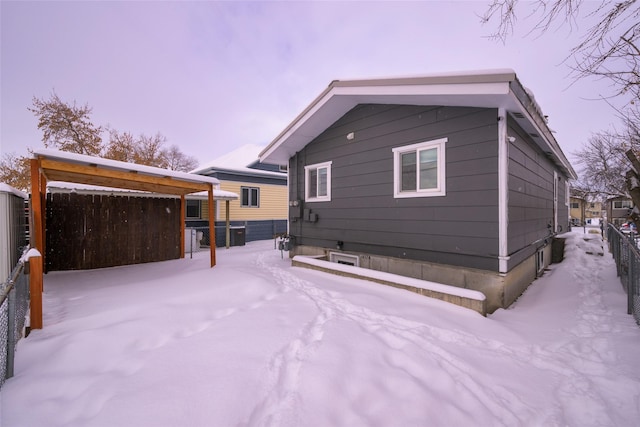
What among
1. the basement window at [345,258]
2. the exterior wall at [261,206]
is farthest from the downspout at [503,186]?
the exterior wall at [261,206]

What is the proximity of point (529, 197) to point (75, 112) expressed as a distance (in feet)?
82.1

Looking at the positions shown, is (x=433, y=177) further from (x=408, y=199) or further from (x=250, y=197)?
(x=250, y=197)

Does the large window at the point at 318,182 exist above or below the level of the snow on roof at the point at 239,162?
below

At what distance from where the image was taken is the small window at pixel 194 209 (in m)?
13.2

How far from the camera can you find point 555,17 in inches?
104

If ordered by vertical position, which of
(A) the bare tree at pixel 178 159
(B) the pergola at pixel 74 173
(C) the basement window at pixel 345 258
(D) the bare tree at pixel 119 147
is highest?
(A) the bare tree at pixel 178 159

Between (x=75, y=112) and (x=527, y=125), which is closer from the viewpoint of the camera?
(x=527, y=125)

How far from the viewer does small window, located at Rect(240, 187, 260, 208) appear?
14133 millimetres

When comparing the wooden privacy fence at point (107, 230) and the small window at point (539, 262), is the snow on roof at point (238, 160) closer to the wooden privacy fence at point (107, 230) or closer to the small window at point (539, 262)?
the wooden privacy fence at point (107, 230)

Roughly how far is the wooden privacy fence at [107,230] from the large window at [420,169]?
7492 mm

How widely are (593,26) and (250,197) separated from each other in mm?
13543

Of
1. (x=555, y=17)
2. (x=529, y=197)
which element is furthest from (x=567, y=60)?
(x=529, y=197)

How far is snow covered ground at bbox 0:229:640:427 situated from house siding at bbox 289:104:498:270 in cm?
132

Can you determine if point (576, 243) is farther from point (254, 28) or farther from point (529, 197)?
point (254, 28)
